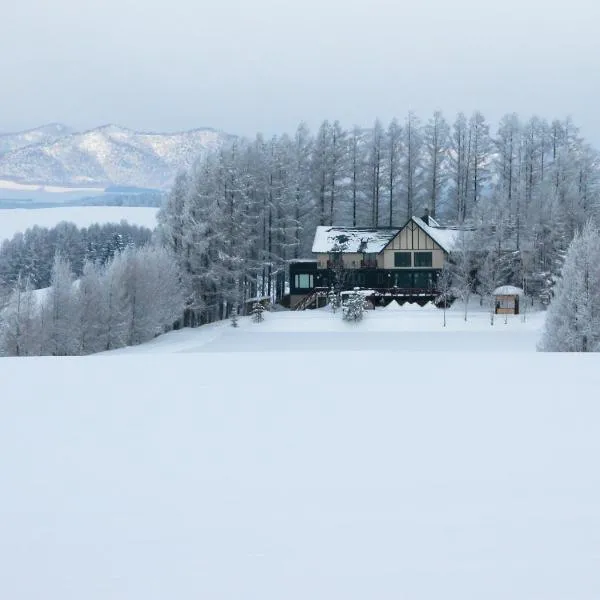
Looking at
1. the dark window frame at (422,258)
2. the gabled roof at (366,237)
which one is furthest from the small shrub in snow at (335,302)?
the dark window frame at (422,258)

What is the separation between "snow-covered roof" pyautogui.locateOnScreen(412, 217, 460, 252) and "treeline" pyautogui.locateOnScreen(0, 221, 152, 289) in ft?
124

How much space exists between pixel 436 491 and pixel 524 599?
1.35 m

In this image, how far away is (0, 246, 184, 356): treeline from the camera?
35.9 metres

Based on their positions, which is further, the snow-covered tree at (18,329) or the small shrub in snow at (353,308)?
the small shrub in snow at (353,308)

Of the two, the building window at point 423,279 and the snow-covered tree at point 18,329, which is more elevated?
the building window at point 423,279

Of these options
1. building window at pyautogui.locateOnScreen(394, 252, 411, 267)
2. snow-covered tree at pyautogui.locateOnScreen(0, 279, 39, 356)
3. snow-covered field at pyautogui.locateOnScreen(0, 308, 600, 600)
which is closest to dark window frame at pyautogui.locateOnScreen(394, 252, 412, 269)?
building window at pyautogui.locateOnScreen(394, 252, 411, 267)

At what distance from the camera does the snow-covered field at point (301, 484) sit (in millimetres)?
4195

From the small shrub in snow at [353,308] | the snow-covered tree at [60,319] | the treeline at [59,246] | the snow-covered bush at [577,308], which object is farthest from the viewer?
the treeline at [59,246]

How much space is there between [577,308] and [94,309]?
2362cm

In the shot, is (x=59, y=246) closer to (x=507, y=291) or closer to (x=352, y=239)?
(x=352, y=239)

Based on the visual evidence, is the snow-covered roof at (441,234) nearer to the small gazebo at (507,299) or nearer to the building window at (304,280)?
the small gazebo at (507,299)

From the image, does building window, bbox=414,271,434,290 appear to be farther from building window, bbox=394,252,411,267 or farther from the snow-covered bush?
the snow-covered bush

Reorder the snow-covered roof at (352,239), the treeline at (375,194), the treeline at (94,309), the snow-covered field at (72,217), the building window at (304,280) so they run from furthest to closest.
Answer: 1. the snow-covered field at (72,217)
2. the building window at (304,280)
3. the snow-covered roof at (352,239)
4. the treeline at (375,194)
5. the treeline at (94,309)

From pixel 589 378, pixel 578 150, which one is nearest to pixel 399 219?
pixel 578 150
